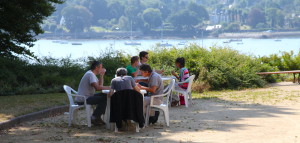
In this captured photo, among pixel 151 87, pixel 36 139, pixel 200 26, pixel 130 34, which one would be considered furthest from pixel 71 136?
pixel 200 26

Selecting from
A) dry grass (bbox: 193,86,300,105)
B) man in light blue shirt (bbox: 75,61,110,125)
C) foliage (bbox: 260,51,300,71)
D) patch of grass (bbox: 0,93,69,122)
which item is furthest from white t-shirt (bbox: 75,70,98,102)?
foliage (bbox: 260,51,300,71)

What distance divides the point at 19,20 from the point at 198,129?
28.8 ft

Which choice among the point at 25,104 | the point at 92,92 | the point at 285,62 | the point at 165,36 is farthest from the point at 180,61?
the point at 165,36

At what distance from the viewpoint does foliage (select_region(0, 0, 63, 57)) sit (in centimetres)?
1430

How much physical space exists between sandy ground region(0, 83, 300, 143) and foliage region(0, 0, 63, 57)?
581cm

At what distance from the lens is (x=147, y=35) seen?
9738 centimetres

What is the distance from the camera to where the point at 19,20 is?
14602mm

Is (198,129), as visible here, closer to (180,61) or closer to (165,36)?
(180,61)

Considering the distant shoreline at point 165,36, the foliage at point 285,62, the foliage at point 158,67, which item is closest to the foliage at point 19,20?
the foliage at point 158,67

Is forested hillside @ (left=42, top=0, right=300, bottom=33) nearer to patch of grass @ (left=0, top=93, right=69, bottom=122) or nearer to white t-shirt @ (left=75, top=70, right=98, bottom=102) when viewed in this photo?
patch of grass @ (left=0, top=93, right=69, bottom=122)

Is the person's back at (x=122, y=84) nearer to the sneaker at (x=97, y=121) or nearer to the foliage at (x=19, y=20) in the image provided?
the sneaker at (x=97, y=121)

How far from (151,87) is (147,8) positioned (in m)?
97.2

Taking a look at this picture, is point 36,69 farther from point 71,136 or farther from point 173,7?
point 173,7

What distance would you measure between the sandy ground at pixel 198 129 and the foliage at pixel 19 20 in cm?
581
